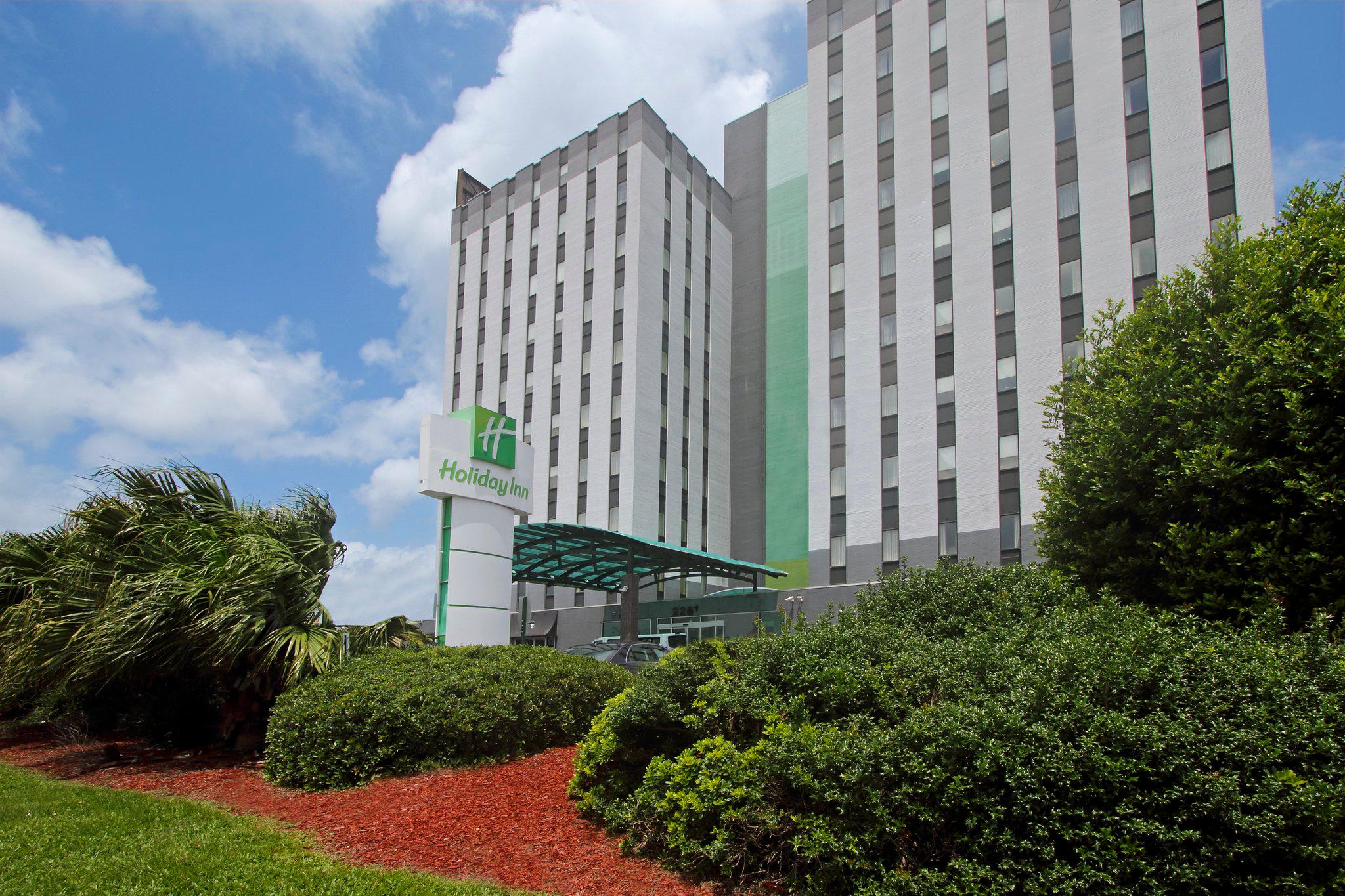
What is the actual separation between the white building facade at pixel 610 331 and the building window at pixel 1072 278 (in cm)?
2079

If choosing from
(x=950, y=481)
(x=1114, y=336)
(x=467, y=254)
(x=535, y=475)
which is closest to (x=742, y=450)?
(x=535, y=475)

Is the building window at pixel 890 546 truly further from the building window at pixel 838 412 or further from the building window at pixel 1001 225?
the building window at pixel 1001 225

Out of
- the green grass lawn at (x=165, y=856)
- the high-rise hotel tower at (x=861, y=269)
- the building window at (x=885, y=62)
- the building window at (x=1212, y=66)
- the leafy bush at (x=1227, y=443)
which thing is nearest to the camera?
the green grass lawn at (x=165, y=856)

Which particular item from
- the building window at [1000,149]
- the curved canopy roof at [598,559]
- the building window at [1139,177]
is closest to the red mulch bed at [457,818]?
the curved canopy roof at [598,559]

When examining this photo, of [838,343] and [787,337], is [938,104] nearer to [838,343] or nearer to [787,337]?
[838,343]

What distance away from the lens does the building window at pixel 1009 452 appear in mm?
34969

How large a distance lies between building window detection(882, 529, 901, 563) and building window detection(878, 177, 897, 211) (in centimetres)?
1511

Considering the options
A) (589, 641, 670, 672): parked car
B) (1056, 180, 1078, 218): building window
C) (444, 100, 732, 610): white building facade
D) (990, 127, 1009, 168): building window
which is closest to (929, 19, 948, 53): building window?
(990, 127, 1009, 168): building window

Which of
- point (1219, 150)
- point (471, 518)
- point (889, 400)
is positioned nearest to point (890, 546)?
point (889, 400)

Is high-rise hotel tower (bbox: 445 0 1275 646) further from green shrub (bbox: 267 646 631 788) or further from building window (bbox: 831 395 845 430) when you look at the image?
green shrub (bbox: 267 646 631 788)

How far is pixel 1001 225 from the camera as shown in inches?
1463

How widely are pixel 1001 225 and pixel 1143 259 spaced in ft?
19.2

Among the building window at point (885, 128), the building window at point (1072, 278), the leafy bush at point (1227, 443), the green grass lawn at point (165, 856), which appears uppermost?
the building window at point (885, 128)

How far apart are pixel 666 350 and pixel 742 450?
808 cm
